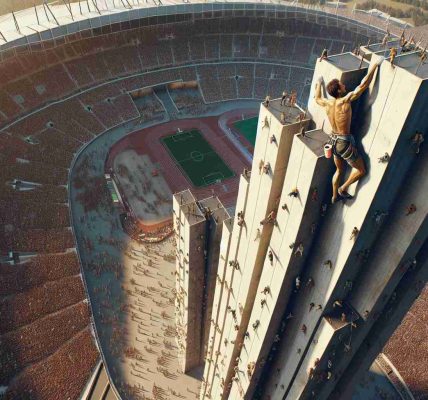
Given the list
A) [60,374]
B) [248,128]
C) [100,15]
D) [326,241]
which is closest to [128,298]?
[60,374]

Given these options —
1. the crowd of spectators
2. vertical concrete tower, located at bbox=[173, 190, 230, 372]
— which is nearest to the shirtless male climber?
vertical concrete tower, located at bbox=[173, 190, 230, 372]

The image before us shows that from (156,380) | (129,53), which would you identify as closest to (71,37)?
(129,53)

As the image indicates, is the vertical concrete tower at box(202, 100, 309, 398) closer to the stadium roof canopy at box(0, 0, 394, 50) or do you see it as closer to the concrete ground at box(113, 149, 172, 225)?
the concrete ground at box(113, 149, 172, 225)

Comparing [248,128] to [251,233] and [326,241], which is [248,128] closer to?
[251,233]

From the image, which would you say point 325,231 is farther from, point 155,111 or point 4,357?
point 155,111

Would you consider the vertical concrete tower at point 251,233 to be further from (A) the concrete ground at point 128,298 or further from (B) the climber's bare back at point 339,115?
(A) the concrete ground at point 128,298

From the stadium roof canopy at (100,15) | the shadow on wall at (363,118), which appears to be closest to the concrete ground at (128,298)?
A: the stadium roof canopy at (100,15)
